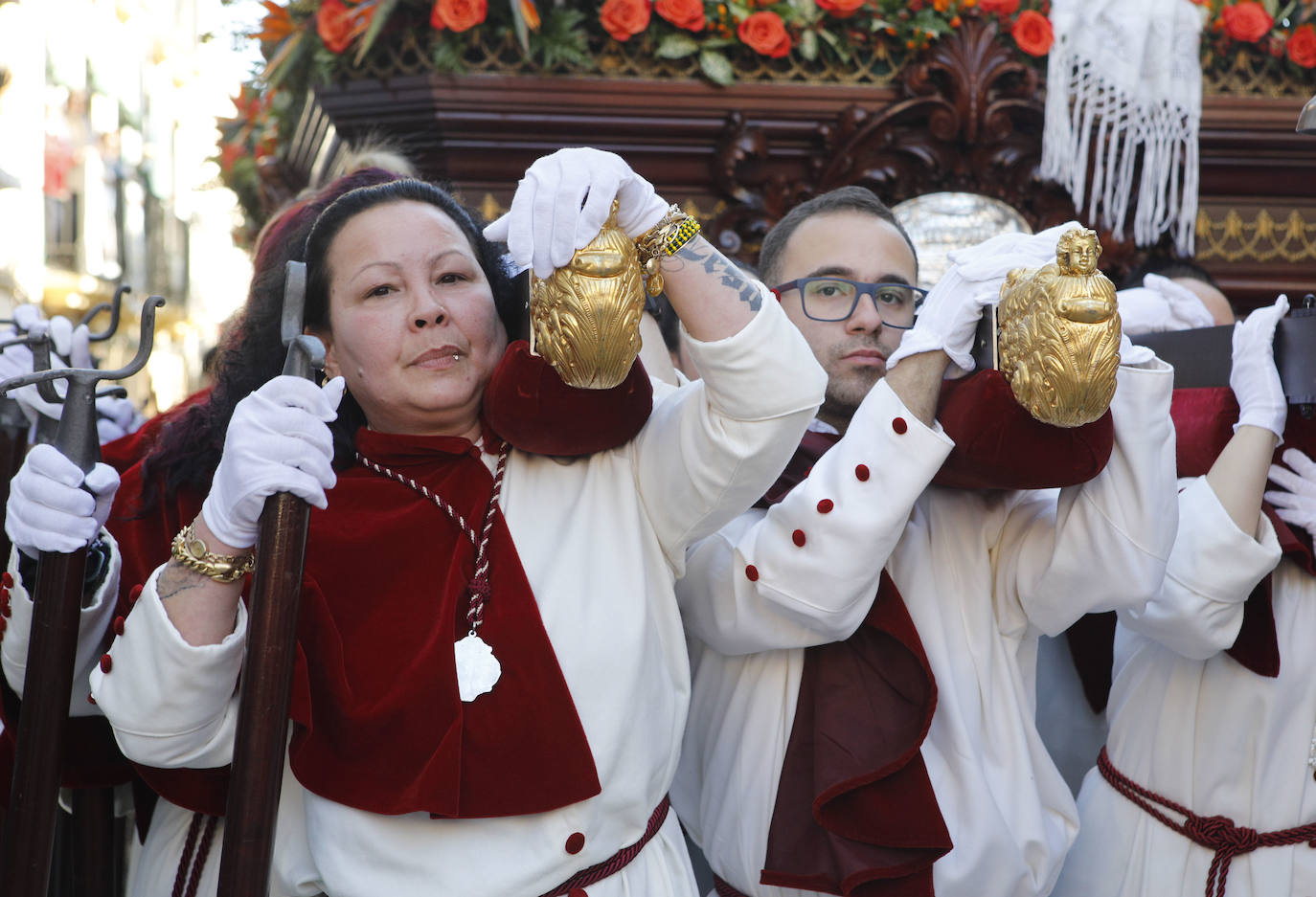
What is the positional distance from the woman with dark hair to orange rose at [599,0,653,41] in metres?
1.82

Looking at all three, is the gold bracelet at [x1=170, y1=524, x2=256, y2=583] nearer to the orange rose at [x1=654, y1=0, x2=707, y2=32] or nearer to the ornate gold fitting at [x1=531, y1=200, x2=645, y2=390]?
the ornate gold fitting at [x1=531, y1=200, x2=645, y2=390]

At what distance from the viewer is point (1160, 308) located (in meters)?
3.33

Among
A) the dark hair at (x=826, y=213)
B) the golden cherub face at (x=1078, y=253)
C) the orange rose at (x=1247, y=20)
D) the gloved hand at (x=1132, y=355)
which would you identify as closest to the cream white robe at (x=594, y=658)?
the golden cherub face at (x=1078, y=253)

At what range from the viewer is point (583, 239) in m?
1.77

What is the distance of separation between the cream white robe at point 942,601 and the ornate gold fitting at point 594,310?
→ 17.4 inches

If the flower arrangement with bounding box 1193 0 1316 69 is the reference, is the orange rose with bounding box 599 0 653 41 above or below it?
below

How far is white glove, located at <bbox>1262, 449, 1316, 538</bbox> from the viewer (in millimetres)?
2477

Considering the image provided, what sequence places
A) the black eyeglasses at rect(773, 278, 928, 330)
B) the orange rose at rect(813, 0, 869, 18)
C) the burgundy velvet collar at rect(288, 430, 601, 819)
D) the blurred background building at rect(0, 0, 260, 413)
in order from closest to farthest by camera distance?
the burgundy velvet collar at rect(288, 430, 601, 819) < the black eyeglasses at rect(773, 278, 928, 330) < the orange rose at rect(813, 0, 869, 18) < the blurred background building at rect(0, 0, 260, 413)

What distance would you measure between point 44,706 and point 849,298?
1.49m

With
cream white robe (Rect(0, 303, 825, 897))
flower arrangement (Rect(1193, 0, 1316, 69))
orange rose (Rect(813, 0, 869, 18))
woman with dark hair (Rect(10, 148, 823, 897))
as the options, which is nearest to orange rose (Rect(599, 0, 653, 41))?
orange rose (Rect(813, 0, 869, 18))

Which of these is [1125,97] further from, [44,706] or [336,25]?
[44,706]

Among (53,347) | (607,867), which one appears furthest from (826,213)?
(53,347)

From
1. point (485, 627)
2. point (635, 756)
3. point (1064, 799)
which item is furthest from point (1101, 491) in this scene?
point (485, 627)

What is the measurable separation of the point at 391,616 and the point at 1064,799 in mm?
1182
